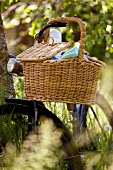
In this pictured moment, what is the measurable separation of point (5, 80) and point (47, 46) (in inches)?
25.0

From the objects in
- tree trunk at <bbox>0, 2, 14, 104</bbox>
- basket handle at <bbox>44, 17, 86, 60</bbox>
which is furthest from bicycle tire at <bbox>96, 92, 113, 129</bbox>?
basket handle at <bbox>44, 17, 86, 60</bbox>

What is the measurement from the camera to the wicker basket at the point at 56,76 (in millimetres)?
3420

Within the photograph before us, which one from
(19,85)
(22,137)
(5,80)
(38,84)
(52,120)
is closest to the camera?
(38,84)

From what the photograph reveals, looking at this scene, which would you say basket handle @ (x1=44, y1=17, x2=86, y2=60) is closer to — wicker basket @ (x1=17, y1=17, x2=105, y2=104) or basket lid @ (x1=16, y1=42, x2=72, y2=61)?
wicker basket @ (x1=17, y1=17, x2=105, y2=104)

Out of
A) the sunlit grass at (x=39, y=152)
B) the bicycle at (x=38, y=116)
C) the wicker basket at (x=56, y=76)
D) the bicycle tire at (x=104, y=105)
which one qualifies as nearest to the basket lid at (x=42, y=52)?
the wicker basket at (x=56, y=76)

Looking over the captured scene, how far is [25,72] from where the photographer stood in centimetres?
347

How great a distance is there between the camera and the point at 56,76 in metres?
3.43

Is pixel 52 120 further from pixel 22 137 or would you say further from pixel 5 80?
pixel 5 80

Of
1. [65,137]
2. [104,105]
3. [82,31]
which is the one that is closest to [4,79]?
[65,137]

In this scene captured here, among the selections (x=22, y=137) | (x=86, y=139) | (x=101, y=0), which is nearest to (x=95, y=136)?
(x=86, y=139)

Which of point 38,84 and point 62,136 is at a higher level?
point 38,84

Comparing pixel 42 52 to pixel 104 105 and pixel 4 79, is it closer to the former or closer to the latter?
pixel 4 79

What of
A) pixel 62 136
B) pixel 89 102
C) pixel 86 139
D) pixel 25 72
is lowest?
pixel 86 139

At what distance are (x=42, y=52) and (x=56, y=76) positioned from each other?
0.69 ft
